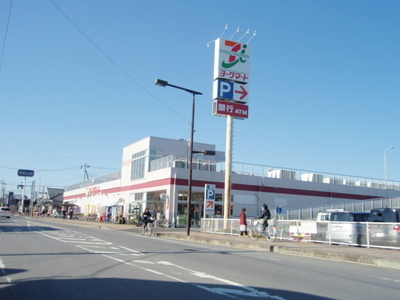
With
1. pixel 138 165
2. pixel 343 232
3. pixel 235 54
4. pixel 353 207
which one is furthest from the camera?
pixel 138 165

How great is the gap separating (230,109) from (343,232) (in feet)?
51.1

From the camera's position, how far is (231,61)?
32.1m

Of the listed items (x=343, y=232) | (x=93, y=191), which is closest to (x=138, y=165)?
(x=93, y=191)

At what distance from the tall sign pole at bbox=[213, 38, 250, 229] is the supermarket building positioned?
919cm

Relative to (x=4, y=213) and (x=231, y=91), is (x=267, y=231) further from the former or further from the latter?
(x=4, y=213)

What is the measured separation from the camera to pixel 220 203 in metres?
40.2

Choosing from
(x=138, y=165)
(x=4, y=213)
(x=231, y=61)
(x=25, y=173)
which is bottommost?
(x=4, y=213)

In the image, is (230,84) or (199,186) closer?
(230,84)

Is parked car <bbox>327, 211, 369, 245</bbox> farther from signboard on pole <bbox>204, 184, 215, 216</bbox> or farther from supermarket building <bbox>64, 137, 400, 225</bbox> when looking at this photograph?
supermarket building <bbox>64, 137, 400, 225</bbox>

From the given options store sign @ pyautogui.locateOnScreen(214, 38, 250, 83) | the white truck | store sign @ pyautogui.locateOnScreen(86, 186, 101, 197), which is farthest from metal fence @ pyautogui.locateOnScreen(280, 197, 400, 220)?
store sign @ pyautogui.locateOnScreen(86, 186, 101, 197)

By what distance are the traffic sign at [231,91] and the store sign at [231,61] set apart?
0.40m

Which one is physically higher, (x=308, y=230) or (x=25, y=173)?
(x=25, y=173)

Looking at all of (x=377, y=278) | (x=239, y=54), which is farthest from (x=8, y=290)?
(x=239, y=54)

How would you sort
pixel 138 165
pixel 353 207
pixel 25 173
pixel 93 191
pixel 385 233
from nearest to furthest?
pixel 385 233 → pixel 353 207 → pixel 138 165 → pixel 93 191 → pixel 25 173
